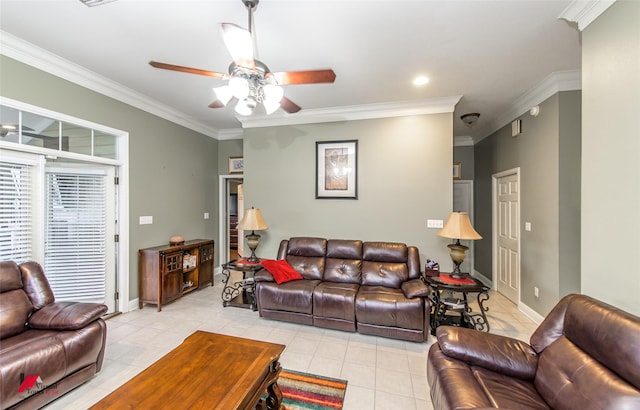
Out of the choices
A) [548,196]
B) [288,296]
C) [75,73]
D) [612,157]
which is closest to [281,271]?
[288,296]

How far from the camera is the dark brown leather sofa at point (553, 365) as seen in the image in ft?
3.89

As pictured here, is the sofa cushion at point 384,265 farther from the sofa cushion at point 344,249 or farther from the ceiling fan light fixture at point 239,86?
the ceiling fan light fixture at point 239,86

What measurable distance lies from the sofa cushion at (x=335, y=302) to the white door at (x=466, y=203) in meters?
3.63

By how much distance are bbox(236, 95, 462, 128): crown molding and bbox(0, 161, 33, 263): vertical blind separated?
8.95ft

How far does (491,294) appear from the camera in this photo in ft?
14.0

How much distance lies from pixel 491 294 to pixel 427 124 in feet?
9.73

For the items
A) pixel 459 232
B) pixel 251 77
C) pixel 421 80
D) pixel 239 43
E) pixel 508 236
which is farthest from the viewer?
pixel 508 236

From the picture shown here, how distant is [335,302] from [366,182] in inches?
73.7

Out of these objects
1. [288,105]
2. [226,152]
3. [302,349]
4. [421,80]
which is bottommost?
[302,349]

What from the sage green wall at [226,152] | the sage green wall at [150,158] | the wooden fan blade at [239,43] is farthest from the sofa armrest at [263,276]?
the sage green wall at [226,152]

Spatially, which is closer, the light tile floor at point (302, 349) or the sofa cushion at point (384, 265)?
the light tile floor at point (302, 349)

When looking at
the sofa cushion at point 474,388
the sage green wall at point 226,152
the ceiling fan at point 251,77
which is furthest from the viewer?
the sage green wall at point 226,152

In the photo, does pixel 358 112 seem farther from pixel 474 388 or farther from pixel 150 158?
pixel 474 388

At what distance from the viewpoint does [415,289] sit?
277 cm
